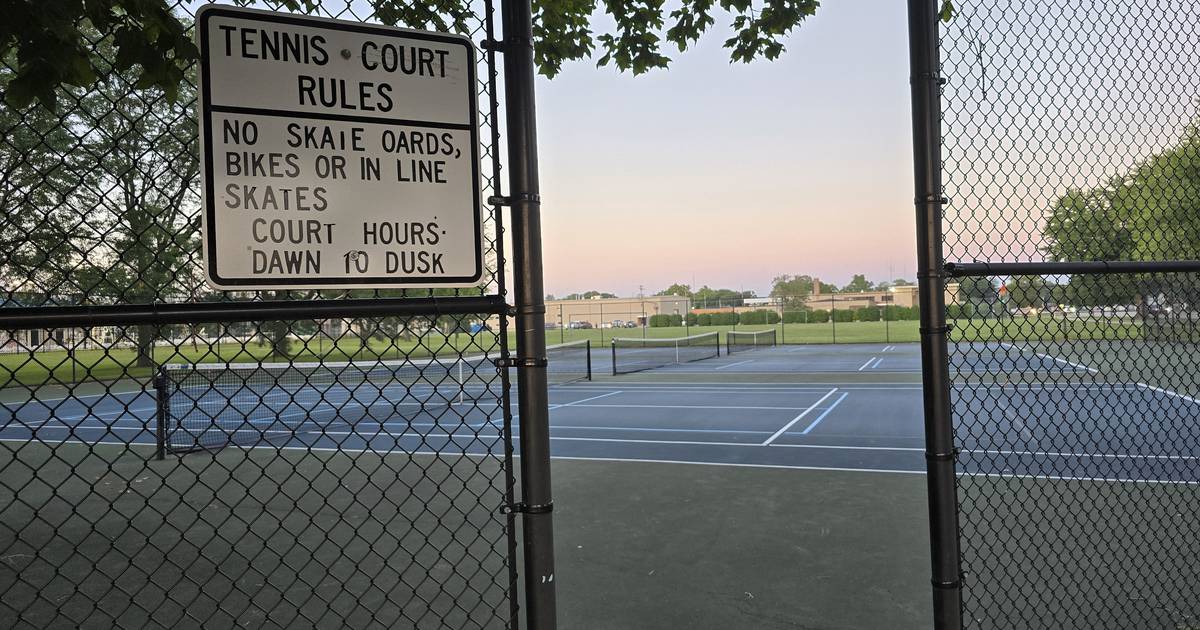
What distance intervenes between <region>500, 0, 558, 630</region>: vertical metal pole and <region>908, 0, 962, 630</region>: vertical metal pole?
1482mm

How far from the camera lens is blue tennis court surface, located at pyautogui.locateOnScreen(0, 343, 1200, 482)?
839 cm

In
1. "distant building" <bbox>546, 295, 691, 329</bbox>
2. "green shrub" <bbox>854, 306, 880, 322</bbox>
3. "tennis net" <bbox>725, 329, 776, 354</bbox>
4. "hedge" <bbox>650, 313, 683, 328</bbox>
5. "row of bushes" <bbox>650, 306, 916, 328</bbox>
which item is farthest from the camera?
"hedge" <bbox>650, 313, 683, 328</bbox>

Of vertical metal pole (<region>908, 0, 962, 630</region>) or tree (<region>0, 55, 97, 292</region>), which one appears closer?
tree (<region>0, 55, 97, 292</region>)

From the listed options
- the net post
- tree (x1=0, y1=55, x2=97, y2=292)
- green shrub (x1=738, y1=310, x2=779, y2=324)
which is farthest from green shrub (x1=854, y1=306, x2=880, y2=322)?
tree (x1=0, y1=55, x2=97, y2=292)

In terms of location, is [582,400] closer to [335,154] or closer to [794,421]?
[794,421]

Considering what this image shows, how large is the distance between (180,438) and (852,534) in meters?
12.3

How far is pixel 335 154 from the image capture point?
2.16 metres

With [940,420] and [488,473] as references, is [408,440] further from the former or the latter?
[940,420]

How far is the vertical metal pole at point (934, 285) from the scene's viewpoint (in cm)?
285

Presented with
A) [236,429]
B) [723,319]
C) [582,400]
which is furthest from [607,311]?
[236,429]

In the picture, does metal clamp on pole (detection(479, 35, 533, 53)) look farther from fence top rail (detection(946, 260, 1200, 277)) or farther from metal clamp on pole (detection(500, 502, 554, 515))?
fence top rail (detection(946, 260, 1200, 277))

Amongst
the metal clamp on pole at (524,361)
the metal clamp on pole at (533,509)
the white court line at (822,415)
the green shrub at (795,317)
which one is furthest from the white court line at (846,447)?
the green shrub at (795,317)

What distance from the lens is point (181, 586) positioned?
5.69 meters

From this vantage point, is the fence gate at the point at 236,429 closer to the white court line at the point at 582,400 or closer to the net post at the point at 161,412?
the net post at the point at 161,412
